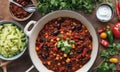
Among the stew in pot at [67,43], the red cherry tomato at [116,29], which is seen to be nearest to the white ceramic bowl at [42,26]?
the stew in pot at [67,43]

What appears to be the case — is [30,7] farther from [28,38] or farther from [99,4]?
[99,4]

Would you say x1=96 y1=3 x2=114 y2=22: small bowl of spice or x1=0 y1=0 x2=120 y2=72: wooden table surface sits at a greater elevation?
x1=96 y1=3 x2=114 y2=22: small bowl of spice

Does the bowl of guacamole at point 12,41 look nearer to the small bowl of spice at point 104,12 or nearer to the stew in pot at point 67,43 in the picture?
the stew in pot at point 67,43

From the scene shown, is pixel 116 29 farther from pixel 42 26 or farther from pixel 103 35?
pixel 42 26

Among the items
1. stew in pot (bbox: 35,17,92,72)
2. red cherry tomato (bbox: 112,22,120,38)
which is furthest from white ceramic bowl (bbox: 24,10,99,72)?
red cherry tomato (bbox: 112,22,120,38)

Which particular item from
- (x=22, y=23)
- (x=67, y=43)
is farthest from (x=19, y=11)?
(x=67, y=43)

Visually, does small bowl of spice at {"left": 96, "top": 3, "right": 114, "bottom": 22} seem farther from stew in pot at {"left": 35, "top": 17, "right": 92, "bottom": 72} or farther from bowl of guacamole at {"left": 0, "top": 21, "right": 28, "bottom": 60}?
bowl of guacamole at {"left": 0, "top": 21, "right": 28, "bottom": 60}

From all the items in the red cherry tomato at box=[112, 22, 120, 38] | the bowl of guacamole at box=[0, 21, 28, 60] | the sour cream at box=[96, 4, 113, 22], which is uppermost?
the sour cream at box=[96, 4, 113, 22]
